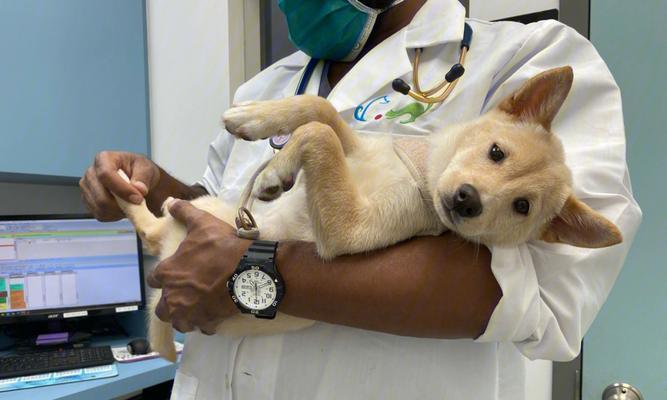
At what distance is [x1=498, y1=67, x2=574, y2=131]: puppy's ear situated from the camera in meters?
0.75

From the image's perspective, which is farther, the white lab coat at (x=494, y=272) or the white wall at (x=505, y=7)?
the white wall at (x=505, y=7)

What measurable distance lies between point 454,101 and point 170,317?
66 centimetres

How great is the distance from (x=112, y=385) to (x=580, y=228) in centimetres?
161

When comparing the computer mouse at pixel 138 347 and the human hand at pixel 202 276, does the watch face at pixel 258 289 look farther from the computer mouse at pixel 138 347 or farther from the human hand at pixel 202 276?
the computer mouse at pixel 138 347

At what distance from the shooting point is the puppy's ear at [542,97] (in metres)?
0.75

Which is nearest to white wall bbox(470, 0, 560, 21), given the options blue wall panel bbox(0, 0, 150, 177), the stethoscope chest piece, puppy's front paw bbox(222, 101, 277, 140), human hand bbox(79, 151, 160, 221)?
the stethoscope chest piece

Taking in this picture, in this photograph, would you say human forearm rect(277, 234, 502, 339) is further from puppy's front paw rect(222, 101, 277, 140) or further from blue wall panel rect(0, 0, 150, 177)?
blue wall panel rect(0, 0, 150, 177)

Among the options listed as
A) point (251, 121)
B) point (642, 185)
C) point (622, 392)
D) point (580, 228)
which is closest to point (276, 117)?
point (251, 121)

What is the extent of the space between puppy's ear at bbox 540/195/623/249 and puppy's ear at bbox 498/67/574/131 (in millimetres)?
158

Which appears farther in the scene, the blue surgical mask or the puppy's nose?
the blue surgical mask

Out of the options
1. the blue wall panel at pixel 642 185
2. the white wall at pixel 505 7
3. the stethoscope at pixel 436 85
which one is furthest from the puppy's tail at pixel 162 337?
the white wall at pixel 505 7

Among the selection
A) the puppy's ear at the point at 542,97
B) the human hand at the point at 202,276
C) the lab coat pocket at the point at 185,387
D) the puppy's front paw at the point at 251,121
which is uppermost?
the puppy's ear at the point at 542,97

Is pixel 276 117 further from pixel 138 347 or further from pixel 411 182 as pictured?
pixel 138 347

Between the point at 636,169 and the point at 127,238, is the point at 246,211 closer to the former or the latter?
the point at 636,169
